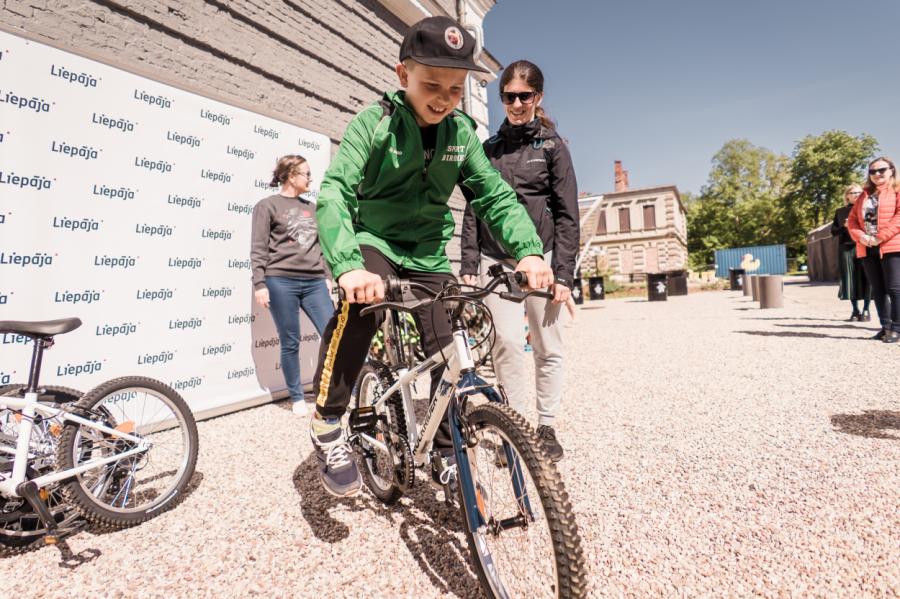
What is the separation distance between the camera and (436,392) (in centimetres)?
189

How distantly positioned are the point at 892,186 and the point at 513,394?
593cm

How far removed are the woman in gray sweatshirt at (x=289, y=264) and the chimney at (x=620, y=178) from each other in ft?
168

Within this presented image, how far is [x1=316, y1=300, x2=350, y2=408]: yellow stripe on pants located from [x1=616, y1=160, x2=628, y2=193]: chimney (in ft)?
175

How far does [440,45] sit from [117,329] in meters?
3.30

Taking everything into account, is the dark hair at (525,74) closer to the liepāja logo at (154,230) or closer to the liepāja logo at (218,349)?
the liepāja logo at (154,230)

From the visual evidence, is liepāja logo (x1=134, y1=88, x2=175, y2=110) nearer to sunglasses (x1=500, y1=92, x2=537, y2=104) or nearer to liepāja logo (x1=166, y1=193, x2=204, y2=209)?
liepāja logo (x1=166, y1=193, x2=204, y2=209)

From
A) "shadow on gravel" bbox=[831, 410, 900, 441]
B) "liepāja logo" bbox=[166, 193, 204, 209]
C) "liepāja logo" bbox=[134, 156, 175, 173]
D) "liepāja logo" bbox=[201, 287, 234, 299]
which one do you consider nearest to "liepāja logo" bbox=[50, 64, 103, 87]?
"liepāja logo" bbox=[134, 156, 175, 173]

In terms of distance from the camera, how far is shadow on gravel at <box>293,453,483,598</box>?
6.13 ft

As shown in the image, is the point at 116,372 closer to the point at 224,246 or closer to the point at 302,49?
the point at 224,246

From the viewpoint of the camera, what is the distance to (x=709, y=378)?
200 inches

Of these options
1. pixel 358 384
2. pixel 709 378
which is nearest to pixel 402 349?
pixel 358 384

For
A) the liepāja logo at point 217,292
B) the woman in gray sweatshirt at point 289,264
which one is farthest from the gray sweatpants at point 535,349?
the liepāja logo at point 217,292

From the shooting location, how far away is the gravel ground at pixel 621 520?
183 centimetres

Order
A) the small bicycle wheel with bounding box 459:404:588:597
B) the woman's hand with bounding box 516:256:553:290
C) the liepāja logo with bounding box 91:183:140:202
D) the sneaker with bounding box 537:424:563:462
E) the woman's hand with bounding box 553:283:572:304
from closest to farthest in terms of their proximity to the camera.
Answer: the small bicycle wheel with bounding box 459:404:588:597 < the woman's hand with bounding box 516:256:553:290 < the woman's hand with bounding box 553:283:572:304 < the sneaker with bounding box 537:424:563:462 < the liepāja logo with bounding box 91:183:140:202
